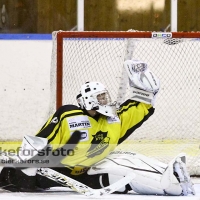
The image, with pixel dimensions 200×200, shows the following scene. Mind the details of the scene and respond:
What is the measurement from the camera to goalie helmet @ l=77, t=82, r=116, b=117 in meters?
3.77

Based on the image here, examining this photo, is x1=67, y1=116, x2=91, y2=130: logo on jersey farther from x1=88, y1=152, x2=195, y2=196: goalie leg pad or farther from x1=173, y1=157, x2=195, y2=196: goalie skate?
x1=173, y1=157, x2=195, y2=196: goalie skate

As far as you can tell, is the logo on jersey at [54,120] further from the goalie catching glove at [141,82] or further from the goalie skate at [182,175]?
the goalie skate at [182,175]

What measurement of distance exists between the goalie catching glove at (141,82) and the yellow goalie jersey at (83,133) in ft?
0.61

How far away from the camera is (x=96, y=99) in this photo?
3.76m

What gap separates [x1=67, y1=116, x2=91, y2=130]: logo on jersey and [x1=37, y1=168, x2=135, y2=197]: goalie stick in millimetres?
301

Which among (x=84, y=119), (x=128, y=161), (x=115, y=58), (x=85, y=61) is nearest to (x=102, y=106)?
(x=84, y=119)

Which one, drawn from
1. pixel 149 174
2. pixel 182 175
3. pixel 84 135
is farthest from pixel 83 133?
pixel 182 175

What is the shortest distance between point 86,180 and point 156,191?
42cm

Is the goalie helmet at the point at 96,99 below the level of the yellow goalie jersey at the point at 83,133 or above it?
above

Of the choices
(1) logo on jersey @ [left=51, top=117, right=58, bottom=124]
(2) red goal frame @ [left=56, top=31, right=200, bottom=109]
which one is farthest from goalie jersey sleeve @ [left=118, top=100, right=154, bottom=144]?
(2) red goal frame @ [left=56, top=31, right=200, bottom=109]

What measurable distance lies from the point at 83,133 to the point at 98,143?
11 centimetres

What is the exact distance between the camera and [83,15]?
660cm

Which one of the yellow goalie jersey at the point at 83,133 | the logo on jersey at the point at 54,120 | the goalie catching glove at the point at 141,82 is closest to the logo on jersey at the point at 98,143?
the yellow goalie jersey at the point at 83,133

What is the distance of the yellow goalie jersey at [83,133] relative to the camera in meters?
3.75
